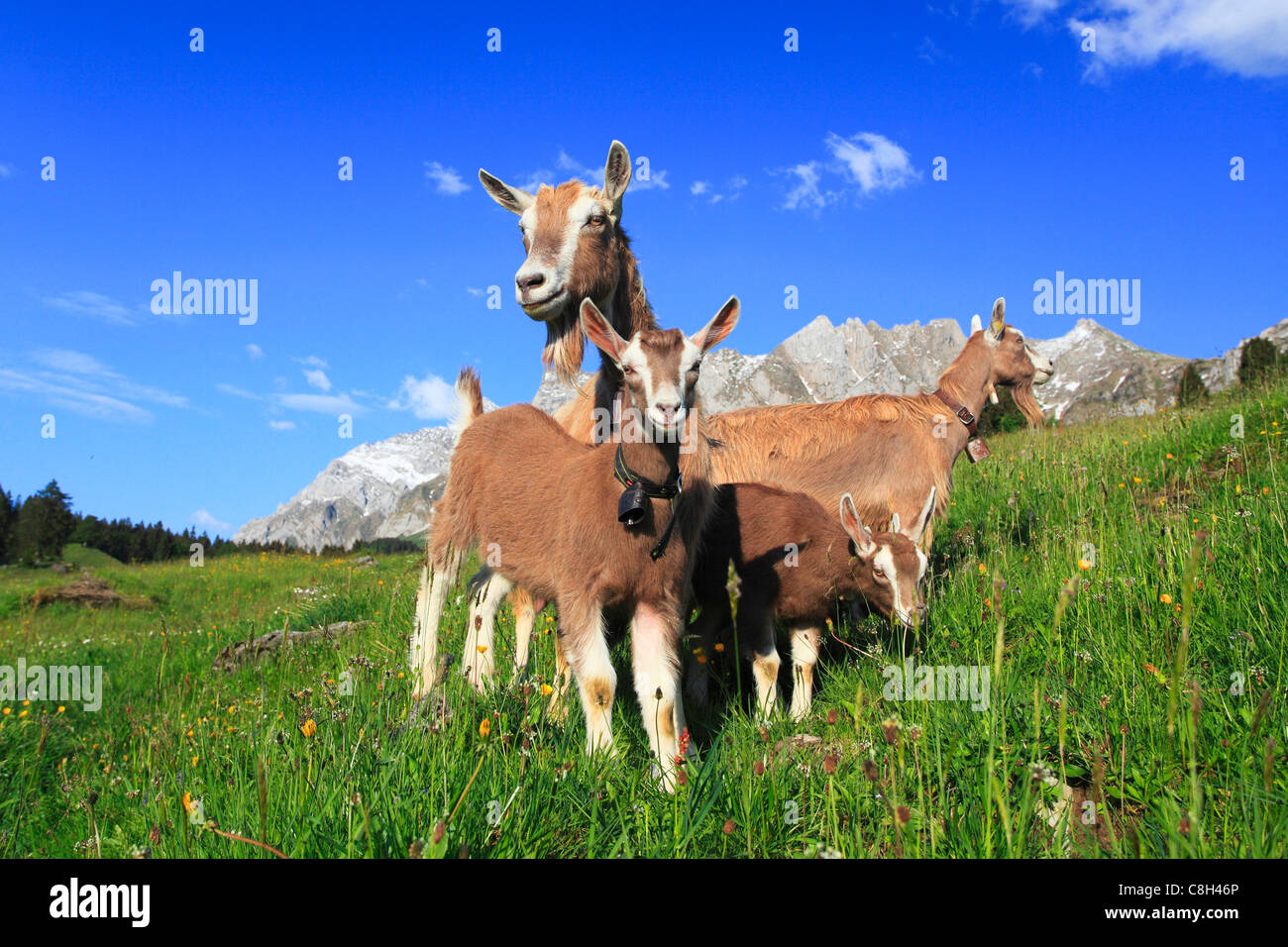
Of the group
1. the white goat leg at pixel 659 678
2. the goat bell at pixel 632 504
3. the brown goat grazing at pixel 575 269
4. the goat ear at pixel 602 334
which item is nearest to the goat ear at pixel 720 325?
the goat ear at pixel 602 334

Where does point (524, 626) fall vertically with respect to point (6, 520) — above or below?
below

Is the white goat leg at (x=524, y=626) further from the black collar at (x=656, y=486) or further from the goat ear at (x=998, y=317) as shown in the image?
the goat ear at (x=998, y=317)

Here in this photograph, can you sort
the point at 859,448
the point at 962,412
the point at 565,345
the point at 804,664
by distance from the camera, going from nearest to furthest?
the point at 565,345 → the point at 804,664 → the point at 859,448 → the point at 962,412

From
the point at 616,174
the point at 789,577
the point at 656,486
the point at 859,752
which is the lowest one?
the point at 859,752

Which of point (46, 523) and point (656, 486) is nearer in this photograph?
point (656, 486)

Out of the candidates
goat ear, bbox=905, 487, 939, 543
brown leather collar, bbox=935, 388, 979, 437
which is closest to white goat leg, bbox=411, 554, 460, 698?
goat ear, bbox=905, 487, 939, 543

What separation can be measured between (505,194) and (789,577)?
11.1 ft

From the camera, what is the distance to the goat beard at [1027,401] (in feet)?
29.9

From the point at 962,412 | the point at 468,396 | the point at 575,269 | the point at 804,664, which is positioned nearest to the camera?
the point at 575,269

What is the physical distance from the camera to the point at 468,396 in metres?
6.80

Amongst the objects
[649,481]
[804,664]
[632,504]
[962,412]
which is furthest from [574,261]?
[962,412]

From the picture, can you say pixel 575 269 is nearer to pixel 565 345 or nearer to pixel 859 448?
pixel 565 345
